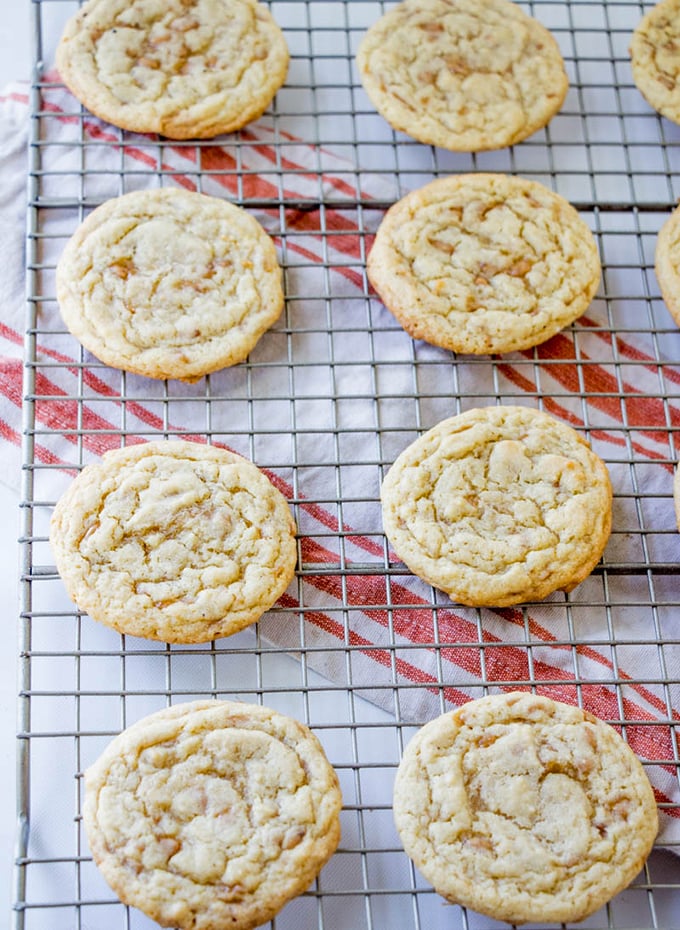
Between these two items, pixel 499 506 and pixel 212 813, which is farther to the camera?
pixel 499 506

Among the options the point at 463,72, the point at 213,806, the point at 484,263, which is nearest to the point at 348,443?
the point at 484,263

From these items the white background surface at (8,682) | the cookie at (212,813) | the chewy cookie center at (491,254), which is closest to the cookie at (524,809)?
the cookie at (212,813)

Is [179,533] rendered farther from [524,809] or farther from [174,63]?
[174,63]

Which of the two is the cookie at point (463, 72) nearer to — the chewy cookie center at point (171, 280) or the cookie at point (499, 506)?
the chewy cookie center at point (171, 280)

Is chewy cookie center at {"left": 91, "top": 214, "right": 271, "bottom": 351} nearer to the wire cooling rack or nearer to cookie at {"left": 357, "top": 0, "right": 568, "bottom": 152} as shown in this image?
the wire cooling rack

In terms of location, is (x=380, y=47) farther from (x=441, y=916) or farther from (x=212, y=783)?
(x=441, y=916)
